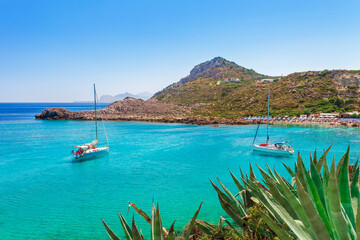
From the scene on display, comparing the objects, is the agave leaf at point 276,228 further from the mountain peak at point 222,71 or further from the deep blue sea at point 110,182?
the mountain peak at point 222,71

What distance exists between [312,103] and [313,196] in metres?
64.3

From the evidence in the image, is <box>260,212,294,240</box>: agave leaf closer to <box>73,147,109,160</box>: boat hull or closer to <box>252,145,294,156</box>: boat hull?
<box>252,145,294,156</box>: boat hull

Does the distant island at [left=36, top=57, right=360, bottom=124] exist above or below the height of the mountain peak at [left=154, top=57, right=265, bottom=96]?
below

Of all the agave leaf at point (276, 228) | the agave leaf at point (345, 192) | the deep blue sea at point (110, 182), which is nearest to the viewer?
the agave leaf at point (276, 228)

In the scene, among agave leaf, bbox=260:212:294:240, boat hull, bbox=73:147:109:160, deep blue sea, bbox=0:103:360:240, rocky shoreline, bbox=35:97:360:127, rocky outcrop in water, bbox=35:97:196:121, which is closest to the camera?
agave leaf, bbox=260:212:294:240

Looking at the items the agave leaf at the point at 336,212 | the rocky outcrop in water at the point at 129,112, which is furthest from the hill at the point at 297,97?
the agave leaf at the point at 336,212

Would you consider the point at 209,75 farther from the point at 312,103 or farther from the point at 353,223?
the point at 353,223

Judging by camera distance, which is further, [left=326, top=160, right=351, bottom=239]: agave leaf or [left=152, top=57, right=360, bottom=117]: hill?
[left=152, top=57, right=360, bottom=117]: hill

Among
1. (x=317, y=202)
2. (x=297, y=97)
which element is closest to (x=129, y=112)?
(x=297, y=97)

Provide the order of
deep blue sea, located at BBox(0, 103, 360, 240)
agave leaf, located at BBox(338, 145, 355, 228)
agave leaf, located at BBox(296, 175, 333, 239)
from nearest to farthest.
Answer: agave leaf, located at BBox(296, 175, 333, 239) < agave leaf, located at BBox(338, 145, 355, 228) < deep blue sea, located at BBox(0, 103, 360, 240)

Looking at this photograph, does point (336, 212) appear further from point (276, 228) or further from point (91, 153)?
point (91, 153)

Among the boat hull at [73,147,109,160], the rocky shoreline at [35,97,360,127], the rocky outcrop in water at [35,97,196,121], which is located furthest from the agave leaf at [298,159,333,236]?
the rocky outcrop in water at [35,97,196,121]

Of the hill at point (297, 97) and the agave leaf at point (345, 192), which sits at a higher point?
the hill at point (297, 97)

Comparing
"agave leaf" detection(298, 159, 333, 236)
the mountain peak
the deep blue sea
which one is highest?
the mountain peak
